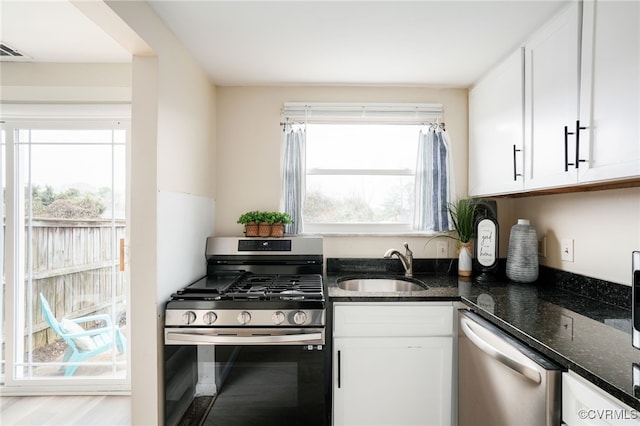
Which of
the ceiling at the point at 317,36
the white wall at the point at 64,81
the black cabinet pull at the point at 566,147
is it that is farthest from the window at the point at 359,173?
the white wall at the point at 64,81

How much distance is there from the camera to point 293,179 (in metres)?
2.44

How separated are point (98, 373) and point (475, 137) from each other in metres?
3.09

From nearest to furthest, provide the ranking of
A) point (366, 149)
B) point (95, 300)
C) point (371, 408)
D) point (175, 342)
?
point (175, 342) → point (371, 408) → point (95, 300) → point (366, 149)

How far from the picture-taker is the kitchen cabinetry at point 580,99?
113cm

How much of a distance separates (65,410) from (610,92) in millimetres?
3310

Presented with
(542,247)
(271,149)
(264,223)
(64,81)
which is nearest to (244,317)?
(264,223)

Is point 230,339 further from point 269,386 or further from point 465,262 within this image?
point 465,262

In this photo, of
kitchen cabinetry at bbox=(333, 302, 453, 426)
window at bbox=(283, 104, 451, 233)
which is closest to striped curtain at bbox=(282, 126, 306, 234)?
window at bbox=(283, 104, 451, 233)

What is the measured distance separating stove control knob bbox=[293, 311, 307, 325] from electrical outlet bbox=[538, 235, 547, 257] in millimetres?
1523

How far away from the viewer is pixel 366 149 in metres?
2.55

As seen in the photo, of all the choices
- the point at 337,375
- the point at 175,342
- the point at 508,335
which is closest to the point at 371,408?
the point at 337,375

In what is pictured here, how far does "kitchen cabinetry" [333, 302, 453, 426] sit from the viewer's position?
1781 millimetres

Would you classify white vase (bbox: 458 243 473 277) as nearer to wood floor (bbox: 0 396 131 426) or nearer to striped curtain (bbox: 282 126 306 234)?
striped curtain (bbox: 282 126 306 234)

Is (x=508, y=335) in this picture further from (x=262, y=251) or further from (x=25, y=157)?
(x=25, y=157)
